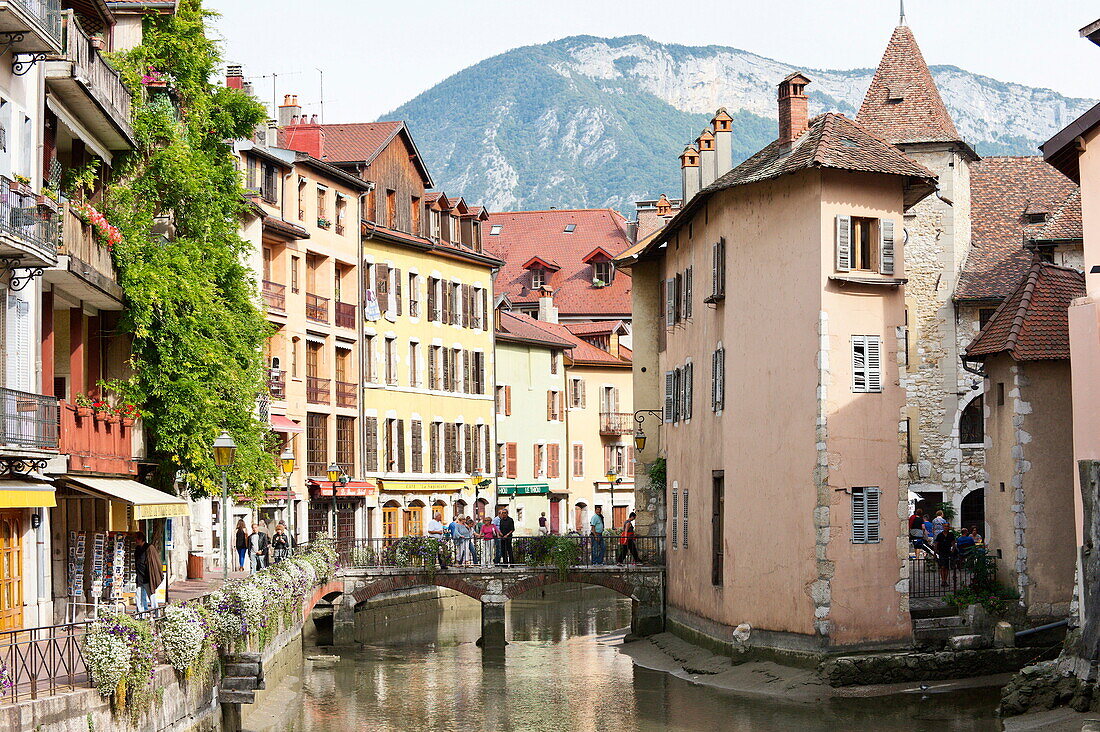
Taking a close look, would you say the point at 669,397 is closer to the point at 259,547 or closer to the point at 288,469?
the point at 288,469

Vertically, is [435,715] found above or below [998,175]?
below

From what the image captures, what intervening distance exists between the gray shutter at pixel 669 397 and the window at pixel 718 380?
6946 mm

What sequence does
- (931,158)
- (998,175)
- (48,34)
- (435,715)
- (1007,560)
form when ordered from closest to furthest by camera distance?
1. (48,34)
2. (435,715)
3. (1007,560)
4. (931,158)
5. (998,175)

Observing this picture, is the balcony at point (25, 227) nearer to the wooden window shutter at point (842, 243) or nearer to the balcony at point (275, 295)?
the wooden window shutter at point (842, 243)

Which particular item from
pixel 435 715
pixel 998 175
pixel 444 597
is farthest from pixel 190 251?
pixel 998 175

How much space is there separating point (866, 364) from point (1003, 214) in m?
26.2

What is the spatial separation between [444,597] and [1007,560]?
1180 inches

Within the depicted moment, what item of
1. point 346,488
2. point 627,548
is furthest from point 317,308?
point 627,548

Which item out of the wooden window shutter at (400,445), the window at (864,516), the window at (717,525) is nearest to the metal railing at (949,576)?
the window at (864,516)

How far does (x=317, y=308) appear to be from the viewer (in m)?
57.3

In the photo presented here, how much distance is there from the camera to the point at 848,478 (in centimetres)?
3319

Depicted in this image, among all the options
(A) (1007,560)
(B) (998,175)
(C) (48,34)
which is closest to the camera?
(C) (48,34)

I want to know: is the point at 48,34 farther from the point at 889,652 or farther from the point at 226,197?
the point at 889,652

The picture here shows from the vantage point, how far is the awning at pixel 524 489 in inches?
2869
